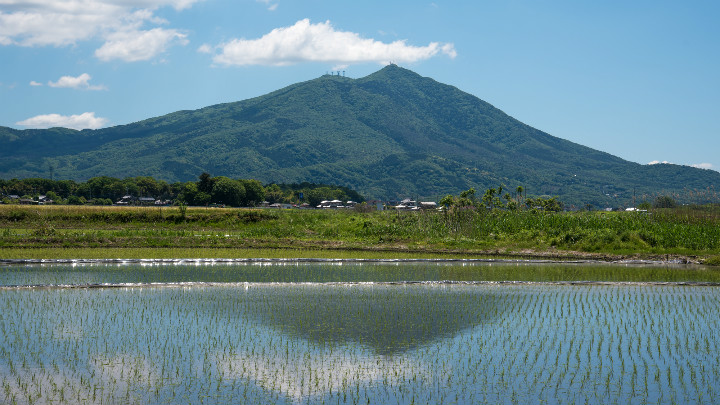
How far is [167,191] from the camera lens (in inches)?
6078

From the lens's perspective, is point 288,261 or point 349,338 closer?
point 349,338

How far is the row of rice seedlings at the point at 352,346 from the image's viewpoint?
12.0 m

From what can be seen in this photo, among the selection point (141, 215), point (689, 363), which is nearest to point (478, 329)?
point (689, 363)

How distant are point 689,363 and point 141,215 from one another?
4567cm

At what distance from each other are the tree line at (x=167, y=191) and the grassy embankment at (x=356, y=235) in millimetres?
43639

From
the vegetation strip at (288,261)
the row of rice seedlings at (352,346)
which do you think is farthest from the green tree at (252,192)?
the row of rice seedlings at (352,346)

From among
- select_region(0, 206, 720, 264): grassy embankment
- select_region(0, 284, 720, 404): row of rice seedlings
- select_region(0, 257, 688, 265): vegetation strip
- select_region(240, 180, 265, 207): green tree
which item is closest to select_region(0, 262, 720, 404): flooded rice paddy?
select_region(0, 284, 720, 404): row of rice seedlings

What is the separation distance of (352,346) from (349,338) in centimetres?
79

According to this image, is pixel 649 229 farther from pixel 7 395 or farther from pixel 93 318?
pixel 7 395

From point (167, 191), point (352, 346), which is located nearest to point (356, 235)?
point (352, 346)

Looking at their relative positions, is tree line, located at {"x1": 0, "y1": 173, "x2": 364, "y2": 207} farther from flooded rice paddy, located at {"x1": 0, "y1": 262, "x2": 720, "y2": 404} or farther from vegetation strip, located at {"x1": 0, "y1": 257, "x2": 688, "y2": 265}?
flooded rice paddy, located at {"x1": 0, "y1": 262, "x2": 720, "y2": 404}

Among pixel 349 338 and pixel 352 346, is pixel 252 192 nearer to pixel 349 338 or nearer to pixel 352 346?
pixel 349 338

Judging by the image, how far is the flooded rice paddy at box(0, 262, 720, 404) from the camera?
473 inches

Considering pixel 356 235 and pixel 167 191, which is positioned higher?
pixel 167 191
